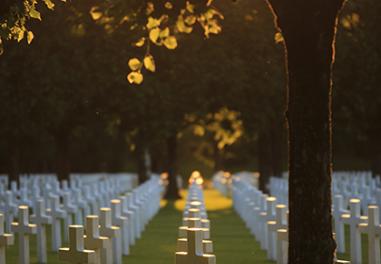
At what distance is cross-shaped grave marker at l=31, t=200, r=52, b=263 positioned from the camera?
50.2ft

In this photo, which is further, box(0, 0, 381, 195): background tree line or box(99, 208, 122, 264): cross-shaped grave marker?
box(0, 0, 381, 195): background tree line

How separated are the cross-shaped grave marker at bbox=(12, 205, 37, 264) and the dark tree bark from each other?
18.3 feet

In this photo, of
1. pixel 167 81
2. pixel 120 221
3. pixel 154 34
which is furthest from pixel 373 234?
pixel 167 81

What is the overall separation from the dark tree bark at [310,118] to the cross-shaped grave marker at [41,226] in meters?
6.68

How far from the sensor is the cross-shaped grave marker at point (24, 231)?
13967mm

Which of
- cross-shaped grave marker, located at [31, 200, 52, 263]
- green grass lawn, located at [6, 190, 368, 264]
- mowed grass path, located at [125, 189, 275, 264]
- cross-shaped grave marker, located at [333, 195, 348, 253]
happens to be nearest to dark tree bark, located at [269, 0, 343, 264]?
green grass lawn, located at [6, 190, 368, 264]

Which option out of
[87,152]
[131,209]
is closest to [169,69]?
[131,209]

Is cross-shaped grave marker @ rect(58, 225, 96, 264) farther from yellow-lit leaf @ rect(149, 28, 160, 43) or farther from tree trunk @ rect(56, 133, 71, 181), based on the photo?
tree trunk @ rect(56, 133, 71, 181)

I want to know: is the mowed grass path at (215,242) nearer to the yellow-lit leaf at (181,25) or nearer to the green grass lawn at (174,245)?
the green grass lawn at (174,245)

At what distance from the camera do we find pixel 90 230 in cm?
1158

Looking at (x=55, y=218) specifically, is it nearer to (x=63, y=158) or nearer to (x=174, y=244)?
(x=174, y=244)

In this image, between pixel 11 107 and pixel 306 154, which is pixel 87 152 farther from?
pixel 306 154

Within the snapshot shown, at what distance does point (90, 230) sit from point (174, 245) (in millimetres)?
7266

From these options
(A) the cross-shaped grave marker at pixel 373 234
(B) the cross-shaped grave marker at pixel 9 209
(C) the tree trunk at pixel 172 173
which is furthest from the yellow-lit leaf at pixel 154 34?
(C) the tree trunk at pixel 172 173
